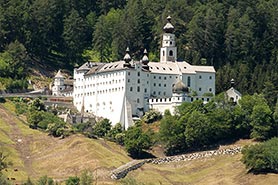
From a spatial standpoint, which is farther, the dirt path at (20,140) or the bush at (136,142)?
the bush at (136,142)

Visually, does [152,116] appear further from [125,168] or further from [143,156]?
[125,168]

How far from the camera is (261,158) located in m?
119

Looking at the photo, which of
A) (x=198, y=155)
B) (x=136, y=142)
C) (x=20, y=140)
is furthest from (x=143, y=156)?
(x=20, y=140)

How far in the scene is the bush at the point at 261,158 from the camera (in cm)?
11862

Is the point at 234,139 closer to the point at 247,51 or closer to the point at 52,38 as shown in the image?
the point at 247,51

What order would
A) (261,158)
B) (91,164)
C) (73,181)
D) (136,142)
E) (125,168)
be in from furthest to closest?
(136,142) → (91,164) → (125,168) → (261,158) → (73,181)

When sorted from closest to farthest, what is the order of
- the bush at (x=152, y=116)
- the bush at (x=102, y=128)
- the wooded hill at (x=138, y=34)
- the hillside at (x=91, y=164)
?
1. the hillside at (x=91, y=164)
2. the bush at (x=102, y=128)
3. the bush at (x=152, y=116)
4. the wooded hill at (x=138, y=34)

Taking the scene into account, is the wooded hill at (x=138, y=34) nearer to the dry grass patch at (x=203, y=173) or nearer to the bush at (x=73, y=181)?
the dry grass patch at (x=203, y=173)

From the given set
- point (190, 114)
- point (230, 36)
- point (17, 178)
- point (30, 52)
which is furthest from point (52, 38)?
point (17, 178)

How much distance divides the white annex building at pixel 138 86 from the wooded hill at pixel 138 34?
9.95m

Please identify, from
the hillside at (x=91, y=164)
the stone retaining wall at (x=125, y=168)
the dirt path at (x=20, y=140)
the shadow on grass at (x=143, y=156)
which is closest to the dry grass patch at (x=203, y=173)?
the hillside at (x=91, y=164)

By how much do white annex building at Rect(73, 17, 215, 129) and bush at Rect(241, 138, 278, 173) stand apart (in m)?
21.2

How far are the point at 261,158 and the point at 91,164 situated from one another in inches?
729

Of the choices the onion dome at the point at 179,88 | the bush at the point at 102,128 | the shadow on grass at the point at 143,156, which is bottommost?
the shadow on grass at the point at 143,156
